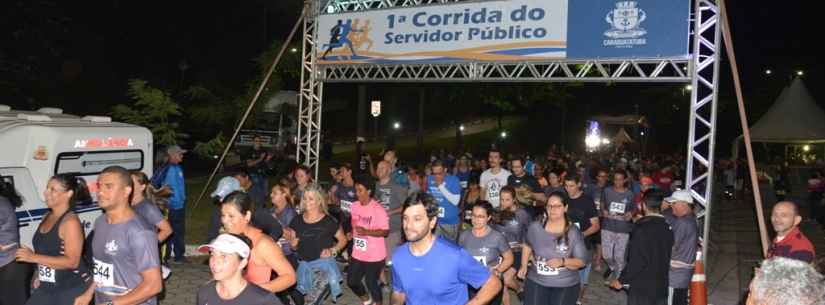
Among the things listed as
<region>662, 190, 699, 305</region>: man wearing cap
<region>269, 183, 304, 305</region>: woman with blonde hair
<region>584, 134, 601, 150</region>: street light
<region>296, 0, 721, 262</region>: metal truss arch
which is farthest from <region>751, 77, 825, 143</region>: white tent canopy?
<region>269, 183, 304, 305</region>: woman with blonde hair

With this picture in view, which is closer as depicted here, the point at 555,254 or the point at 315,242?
the point at 555,254

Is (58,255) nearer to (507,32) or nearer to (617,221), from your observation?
(617,221)

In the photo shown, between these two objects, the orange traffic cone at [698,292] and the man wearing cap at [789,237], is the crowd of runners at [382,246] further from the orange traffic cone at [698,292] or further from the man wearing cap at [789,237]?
the orange traffic cone at [698,292]

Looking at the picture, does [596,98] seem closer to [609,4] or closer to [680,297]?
[609,4]

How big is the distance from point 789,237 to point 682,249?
1060 mm

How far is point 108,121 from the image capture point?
1048 cm

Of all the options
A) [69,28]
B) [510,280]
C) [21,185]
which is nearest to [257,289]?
[510,280]

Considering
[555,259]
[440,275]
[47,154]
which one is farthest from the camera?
[47,154]

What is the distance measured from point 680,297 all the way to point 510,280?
1645mm

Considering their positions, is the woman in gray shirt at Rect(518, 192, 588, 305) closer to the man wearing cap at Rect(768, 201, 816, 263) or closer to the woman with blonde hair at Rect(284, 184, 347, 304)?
the man wearing cap at Rect(768, 201, 816, 263)

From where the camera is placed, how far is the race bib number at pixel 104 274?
14.0 feet

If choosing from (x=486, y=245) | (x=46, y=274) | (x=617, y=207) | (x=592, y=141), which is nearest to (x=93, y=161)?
(x=46, y=274)

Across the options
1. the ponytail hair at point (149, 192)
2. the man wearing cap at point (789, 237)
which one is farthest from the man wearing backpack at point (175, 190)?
the man wearing cap at point (789, 237)

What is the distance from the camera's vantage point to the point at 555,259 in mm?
5711
